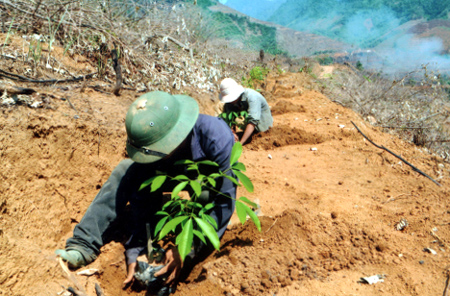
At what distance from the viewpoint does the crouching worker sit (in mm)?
3508

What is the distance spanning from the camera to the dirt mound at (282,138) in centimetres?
374

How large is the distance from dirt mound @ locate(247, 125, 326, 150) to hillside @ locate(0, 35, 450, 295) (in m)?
0.85

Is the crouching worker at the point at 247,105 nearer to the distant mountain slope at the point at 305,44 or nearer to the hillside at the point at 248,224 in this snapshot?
the hillside at the point at 248,224

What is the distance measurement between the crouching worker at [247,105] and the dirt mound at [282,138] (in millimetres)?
118

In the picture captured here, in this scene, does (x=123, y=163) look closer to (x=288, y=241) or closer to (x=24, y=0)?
(x=288, y=241)

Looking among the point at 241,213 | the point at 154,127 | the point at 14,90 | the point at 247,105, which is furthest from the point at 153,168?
the point at 247,105

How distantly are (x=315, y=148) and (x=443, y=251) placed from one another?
76.0 inches

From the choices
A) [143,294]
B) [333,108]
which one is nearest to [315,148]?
[333,108]

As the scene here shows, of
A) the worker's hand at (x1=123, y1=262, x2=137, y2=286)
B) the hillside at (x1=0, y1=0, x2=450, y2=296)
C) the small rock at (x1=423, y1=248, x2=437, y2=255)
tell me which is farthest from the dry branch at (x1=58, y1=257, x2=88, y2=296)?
the small rock at (x1=423, y1=248, x2=437, y2=255)

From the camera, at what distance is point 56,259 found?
1.66 meters

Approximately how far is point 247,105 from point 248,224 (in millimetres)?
2090

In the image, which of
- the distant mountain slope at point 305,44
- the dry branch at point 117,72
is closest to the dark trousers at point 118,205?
the dry branch at point 117,72

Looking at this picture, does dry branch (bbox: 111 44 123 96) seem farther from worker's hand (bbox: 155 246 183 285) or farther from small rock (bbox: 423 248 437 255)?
small rock (bbox: 423 248 437 255)

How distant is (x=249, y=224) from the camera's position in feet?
6.57
